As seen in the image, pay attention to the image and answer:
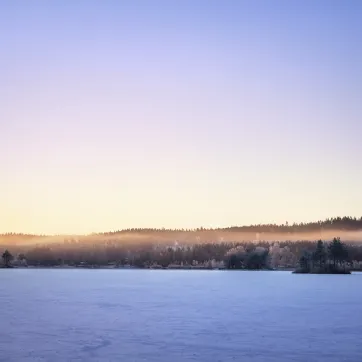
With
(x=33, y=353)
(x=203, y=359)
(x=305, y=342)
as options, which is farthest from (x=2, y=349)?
(x=305, y=342)

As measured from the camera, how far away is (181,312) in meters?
Answer: 75.0

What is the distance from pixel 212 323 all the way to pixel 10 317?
901 inches

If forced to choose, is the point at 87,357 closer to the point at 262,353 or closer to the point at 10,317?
the point at 262,353

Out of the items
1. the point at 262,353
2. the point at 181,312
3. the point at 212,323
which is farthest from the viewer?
the point at 181,312

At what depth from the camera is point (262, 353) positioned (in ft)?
134

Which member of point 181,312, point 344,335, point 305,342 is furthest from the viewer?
point 181,312

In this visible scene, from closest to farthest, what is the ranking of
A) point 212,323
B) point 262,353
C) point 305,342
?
point 262,353 → point 305,342 → point 212,323

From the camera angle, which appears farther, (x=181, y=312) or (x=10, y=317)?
(x=181, y=312)

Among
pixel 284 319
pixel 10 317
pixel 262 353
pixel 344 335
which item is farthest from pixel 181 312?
pixel 262 353

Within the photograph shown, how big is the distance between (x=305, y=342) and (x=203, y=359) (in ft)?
41.5

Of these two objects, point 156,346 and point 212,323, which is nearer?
point 156,346

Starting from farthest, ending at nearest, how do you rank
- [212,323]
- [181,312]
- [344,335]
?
1. [181,312]
2. [212,323]
3. [344,335]

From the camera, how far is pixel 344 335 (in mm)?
52156

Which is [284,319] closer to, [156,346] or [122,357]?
[156,346]
